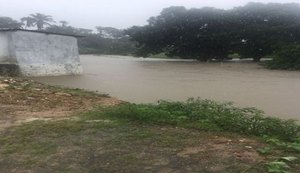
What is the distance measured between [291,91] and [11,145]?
421 inches

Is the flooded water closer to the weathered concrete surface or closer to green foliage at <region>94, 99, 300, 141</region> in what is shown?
the weathered concrete surface

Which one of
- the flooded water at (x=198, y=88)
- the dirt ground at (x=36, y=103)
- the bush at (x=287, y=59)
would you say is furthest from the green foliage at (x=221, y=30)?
the dirt ground at (x=36, y=103)

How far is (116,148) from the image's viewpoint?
4867 millimetres

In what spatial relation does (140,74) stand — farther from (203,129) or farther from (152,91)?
(203,129)

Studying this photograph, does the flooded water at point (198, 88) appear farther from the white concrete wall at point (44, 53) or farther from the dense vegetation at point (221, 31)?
the dense vegetation at point (221, 31)

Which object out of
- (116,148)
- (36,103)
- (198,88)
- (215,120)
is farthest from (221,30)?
(116,148)

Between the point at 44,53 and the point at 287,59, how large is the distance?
44.7 ft

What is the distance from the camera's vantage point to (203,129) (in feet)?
19.2

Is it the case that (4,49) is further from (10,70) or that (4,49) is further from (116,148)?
(116,148)

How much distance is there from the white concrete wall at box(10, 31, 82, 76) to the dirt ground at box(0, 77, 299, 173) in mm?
9429

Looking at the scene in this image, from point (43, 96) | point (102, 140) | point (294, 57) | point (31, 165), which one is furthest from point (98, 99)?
point (294, 57)

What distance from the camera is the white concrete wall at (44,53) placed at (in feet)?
52.4

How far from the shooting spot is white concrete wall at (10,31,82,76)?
52.4ft

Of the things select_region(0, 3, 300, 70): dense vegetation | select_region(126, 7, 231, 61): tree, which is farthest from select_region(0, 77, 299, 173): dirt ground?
select_region(126, 7, 231, 61): tree
